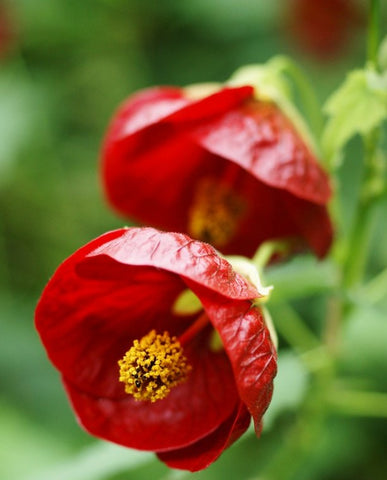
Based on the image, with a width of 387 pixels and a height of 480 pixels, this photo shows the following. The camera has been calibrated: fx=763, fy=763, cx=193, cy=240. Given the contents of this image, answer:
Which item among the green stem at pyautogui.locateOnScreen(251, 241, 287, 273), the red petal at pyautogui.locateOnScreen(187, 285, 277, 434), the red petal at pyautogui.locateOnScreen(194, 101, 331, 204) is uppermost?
the red petal at pyautogui.locateOnScreen(194, 101, 331, 204)

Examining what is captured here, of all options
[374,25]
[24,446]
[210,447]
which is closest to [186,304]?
[210,447]

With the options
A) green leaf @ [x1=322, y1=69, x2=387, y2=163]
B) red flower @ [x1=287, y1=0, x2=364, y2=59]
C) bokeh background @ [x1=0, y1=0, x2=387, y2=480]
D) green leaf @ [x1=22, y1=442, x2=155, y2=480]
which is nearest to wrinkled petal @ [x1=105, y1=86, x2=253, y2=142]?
green leaf @ [x1=322, y1=69, x2=387, y2=163]

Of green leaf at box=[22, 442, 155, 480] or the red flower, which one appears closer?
green leaf at box=[22, 442, 155, 480]

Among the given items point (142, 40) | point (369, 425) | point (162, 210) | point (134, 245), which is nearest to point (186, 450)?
point (134, 245)

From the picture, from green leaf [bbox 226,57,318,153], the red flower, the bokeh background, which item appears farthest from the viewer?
the red flower

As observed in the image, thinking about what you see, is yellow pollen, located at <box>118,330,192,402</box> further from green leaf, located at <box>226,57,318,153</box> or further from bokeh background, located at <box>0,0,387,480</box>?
bokeh background, located at <box>0,0,387,480</box>

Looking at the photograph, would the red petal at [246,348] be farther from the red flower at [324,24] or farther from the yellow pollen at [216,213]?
the red flower at [324,24]
